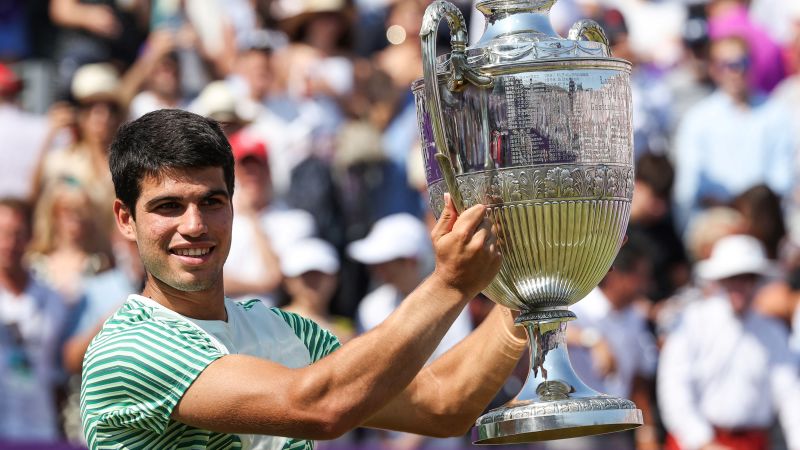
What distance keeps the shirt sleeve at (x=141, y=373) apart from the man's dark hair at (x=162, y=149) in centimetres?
34

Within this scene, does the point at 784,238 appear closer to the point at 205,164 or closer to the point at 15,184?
the point at 15,184

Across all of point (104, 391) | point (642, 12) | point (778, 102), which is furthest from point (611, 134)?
point (642, 12)

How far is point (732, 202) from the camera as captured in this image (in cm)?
931

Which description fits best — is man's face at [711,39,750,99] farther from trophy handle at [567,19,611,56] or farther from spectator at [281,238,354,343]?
trophy handle at [567,19,611,56]

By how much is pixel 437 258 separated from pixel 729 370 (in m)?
5.11

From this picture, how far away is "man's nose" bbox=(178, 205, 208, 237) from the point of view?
146 inches

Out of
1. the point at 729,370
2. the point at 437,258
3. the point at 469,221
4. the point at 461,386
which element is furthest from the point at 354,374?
the point at 729,370

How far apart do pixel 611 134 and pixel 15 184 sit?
5.76 m

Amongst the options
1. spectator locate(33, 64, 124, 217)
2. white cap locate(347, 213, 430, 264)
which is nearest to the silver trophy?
white cap locate(347, 213, 430, 264)

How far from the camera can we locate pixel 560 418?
3.87 metres

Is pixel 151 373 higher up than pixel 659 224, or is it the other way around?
pixel 659 224

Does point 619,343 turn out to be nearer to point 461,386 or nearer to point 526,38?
point 461,386

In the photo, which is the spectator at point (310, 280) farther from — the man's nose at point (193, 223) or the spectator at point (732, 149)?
the man's nose at point (193, 223)

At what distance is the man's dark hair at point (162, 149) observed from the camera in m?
3.75
